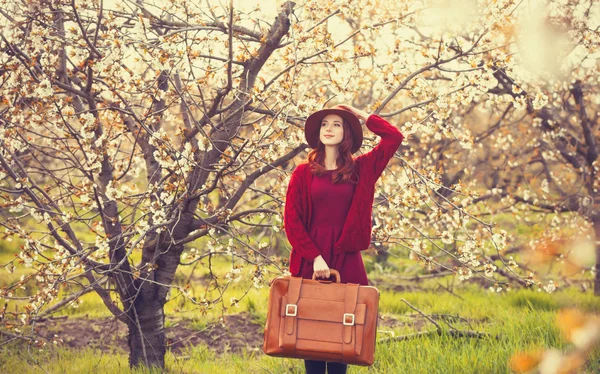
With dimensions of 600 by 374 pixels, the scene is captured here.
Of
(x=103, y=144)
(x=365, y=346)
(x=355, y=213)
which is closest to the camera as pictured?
(x=365, y=346)

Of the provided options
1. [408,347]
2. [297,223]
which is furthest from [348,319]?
[408,347]

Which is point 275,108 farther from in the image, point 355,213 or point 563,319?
point 563,319

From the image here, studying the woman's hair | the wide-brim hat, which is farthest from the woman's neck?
the wide-brim hat

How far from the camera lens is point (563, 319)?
2.73 feet

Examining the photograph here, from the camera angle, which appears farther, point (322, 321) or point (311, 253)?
point (311, 253)

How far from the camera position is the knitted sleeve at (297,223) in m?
3.19

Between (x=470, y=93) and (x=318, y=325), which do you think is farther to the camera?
(x=470, y=93)

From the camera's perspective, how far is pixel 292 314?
2.97 metres

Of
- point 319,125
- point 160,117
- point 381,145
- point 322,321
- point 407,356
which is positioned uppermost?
point 160,117

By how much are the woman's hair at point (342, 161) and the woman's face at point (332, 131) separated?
0.12 feet

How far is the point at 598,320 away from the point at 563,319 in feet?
0.40

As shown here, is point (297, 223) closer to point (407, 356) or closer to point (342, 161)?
point (342, 161)

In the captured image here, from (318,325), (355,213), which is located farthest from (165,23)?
(318,325)

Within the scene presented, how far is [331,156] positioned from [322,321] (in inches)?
37.4
